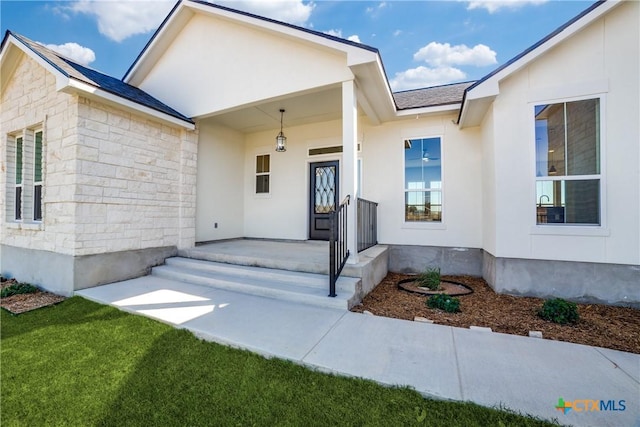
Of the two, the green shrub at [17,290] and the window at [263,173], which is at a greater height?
the window at [263,173]

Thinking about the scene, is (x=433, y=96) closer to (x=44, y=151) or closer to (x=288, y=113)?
(x=288, y=113)

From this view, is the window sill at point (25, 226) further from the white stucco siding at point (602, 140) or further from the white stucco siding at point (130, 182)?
the white stucco siding at point (602, 140)

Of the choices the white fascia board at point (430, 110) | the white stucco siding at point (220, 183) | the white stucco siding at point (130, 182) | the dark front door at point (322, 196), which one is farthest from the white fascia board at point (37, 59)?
the white fascia board at point (430, 110)

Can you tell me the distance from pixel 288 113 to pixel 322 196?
228 centimetres

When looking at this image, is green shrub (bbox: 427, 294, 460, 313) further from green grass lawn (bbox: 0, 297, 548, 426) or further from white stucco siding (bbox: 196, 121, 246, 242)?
white stucco siding (bbox: 196, 121, 246, 242)

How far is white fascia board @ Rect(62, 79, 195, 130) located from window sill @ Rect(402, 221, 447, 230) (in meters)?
5.32

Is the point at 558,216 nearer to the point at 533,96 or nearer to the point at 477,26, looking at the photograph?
the point at 533,96

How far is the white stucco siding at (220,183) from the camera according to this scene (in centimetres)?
679

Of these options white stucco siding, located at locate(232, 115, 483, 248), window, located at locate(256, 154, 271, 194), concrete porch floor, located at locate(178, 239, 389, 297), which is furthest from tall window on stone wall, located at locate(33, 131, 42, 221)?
window, located at locate(256, 154, 271, 194)

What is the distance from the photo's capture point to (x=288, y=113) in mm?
6570

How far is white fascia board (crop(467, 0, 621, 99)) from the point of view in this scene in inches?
146

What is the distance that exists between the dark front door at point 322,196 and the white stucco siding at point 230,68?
266 centimetres

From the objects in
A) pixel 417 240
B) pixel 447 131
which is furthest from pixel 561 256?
pixel 447 131

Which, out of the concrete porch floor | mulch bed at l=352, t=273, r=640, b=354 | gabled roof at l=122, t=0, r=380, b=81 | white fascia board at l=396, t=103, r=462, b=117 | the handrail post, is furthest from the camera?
white fascia board at l=396, t=103, r=462, b=117
